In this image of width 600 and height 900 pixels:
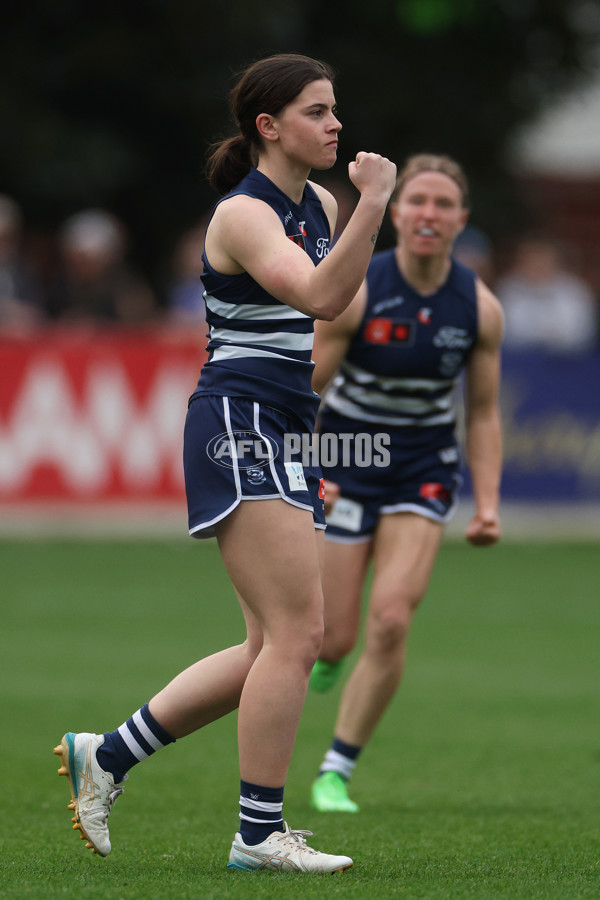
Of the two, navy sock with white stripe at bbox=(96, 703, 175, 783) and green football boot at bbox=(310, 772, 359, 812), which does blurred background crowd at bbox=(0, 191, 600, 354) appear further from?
navy sock with white stripe at bbox=(96, 703, 175, 783)

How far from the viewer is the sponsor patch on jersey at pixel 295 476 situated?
4598 mm

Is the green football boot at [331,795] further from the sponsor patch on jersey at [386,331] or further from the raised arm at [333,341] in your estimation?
the sponsor patch on jersey at [386,331]

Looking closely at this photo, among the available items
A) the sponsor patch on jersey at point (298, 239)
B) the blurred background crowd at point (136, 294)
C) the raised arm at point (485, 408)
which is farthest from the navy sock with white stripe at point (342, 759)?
the blurred background crowd at point (136, 294)

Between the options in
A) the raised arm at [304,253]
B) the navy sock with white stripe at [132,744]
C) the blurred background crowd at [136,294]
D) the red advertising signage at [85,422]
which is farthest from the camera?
the blurred background crowd at [136,294]

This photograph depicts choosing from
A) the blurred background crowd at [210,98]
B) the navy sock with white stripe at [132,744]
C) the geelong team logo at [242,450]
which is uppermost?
the blurred background crowd at [210,98]

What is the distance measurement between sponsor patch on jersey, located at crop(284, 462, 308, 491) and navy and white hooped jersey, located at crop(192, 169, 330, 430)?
17cm

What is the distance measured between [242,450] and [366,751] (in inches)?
125

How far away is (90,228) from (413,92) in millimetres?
7839

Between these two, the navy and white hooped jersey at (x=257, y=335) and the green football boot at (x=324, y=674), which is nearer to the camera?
the navy and white hooped jersey at (x=257, y=335)

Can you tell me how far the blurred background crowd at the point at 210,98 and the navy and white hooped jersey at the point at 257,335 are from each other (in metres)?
12.2

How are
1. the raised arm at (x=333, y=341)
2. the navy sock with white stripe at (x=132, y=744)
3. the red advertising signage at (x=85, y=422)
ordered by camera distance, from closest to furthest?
the navy sock with white stripe at (x=132, y=744)
the raised arm at (x=333, y=341)
the red advertising signage at (x=85, y=422)

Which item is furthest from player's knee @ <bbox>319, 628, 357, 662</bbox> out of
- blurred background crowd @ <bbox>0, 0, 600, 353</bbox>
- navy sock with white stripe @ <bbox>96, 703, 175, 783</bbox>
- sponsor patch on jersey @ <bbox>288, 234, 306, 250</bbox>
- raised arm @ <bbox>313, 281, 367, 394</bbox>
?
blurred background crowd @ <bbox>0, 0, 600, 353</bbox>

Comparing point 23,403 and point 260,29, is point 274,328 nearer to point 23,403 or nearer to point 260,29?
point 23,403

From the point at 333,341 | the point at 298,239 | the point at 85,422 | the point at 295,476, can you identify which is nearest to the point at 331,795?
the point at 333,341
